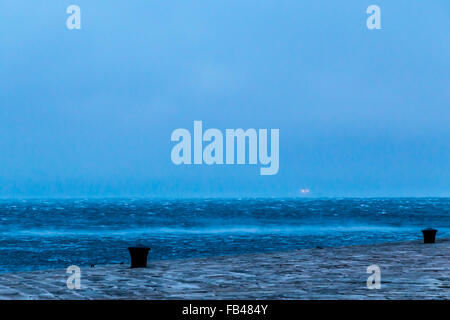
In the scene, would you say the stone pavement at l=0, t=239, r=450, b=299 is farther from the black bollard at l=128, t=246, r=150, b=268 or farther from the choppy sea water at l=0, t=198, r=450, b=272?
the choppy sea water at l=0, t=198, r=450, b=272

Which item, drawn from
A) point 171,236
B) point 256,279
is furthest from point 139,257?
point 171,236

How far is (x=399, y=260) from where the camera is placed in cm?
1392

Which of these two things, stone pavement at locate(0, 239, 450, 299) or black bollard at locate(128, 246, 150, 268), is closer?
stone pavement at locate(0, 239, 450, 299)

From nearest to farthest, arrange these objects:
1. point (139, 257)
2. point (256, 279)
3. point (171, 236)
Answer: point (256, 279) → point (139, 257) → point (171, 236)

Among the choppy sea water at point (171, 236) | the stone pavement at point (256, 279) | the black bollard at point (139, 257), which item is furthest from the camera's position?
the choppy sea water at point (171, 236)

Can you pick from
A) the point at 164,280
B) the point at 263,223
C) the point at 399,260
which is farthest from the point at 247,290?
the point at 263,223

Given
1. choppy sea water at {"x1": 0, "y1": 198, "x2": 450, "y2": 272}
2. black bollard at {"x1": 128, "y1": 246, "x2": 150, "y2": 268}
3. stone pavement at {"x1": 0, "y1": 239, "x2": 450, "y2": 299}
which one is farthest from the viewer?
choppy sea water at {"x1": 0, "y1": 198, "x2": 450, "y2": 272}

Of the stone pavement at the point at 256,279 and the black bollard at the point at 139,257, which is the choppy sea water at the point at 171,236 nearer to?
the black bollard at the point at 139,257

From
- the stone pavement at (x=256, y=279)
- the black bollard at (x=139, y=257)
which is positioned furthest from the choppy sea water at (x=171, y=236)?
the stone pavement at (x=256, y=279)

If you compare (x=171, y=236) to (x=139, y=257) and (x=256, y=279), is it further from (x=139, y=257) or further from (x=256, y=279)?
(x=256, y=279)

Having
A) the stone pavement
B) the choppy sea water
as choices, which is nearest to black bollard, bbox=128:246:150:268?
the stone pavement

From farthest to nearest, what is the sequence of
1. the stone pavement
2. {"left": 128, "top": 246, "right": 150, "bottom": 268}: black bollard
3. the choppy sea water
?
the choppy sea water < {"left": 128, "top": 246, "right": 150, "bottom": 268}: black bollard < the stone pavement

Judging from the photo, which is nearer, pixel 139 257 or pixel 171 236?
pixel 139 257
